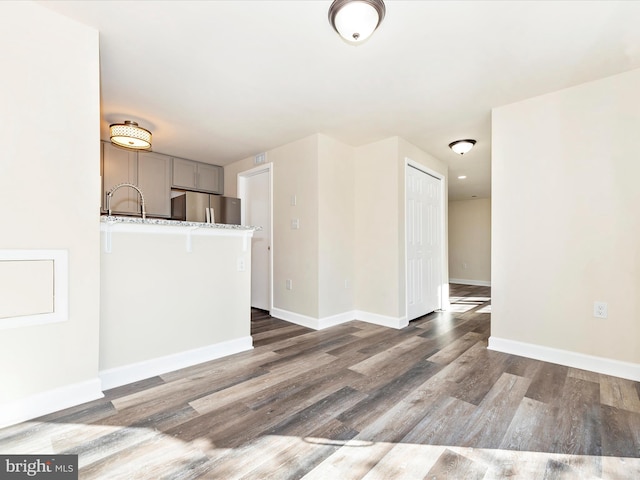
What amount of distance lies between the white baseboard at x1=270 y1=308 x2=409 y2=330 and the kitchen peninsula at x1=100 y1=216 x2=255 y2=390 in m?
0.96

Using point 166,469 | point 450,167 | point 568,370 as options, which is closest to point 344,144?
point 450,167

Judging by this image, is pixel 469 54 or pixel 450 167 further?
pixel 450 167

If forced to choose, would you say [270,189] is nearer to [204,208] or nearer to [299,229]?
[299,229]

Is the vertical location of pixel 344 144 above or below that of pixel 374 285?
above

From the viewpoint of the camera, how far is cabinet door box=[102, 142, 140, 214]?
4059 millimetres

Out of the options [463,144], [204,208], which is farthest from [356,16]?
[204,208]

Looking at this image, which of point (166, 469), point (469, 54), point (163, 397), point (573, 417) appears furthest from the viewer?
point (469, 54)

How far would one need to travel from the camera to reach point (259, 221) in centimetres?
464

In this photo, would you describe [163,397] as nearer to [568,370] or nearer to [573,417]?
[573,417]

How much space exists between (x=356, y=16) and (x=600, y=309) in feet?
9.13

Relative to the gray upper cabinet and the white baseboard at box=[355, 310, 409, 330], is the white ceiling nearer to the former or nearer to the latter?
the gray upper cabinet

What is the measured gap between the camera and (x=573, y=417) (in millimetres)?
1753

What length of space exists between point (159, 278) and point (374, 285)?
8.23ft

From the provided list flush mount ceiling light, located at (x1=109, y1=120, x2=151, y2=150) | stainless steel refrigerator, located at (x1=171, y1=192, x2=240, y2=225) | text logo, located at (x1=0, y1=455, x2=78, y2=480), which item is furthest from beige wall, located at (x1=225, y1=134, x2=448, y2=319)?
text logo, located at (x1=0, y1=455, x2=78, y2=480)
